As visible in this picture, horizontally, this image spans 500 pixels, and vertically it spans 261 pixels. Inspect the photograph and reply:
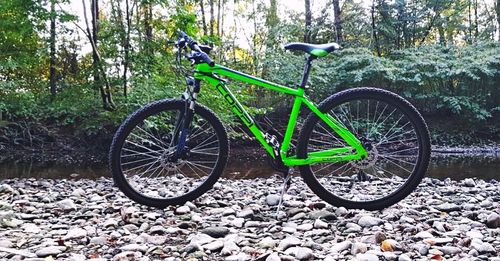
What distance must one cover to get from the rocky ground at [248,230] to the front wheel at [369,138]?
0.38 feet

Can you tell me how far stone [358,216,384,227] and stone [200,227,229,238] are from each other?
768 millimetres

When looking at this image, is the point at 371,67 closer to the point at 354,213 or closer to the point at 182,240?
the point at 354,213

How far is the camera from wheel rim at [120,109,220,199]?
266 centimetres

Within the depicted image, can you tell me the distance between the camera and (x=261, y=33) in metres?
13.0

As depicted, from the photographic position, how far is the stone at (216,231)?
2119 millimetres

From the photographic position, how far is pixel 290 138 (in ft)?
8.65

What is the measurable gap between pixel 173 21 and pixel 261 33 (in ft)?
20.1

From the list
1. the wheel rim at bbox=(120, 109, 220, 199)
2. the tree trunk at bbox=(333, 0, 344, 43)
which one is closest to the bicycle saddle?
the wheel rim at bbox=(120, 109, 220, 199)

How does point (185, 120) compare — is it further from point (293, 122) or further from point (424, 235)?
point (424, 235)

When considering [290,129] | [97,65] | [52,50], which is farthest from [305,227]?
[52,50]

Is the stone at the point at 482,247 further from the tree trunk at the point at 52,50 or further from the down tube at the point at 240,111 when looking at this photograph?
the tree trunk at the point at 52,50

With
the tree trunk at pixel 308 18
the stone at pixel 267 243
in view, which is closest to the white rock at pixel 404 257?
the stone at pixel 267 243

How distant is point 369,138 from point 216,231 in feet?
3.88

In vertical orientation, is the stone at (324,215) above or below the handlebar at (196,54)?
below
